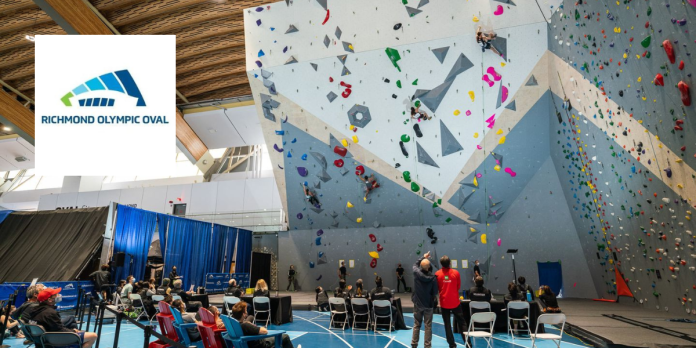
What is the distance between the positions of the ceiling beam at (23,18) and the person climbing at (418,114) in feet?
34.3

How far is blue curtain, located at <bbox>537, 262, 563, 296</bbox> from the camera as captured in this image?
11.8 metres

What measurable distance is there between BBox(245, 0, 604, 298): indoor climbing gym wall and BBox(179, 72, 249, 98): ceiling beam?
15.0 ft

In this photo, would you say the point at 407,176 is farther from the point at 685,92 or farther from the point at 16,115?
the point at 16,115

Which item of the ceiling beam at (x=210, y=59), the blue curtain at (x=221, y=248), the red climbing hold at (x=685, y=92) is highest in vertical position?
the ceiling beam at (x=210, y=59)

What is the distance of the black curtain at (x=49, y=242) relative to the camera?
36.3ft

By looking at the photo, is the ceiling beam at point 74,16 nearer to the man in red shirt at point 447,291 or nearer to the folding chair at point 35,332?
the folding chair at point 35,332

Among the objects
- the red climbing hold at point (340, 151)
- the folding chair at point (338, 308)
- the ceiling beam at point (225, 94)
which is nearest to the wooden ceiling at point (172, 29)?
the ceiling beam at point (225, 94)

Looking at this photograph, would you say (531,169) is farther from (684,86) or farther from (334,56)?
(684,86)

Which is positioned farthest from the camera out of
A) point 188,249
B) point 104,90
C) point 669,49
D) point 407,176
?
point 188,249

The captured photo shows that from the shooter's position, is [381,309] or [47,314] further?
[381,309]

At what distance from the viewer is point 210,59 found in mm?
13820

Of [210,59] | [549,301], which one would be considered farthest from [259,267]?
[549,301]

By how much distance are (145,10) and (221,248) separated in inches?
321

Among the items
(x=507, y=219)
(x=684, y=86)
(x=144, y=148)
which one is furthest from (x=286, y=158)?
(x=684, y=86)
